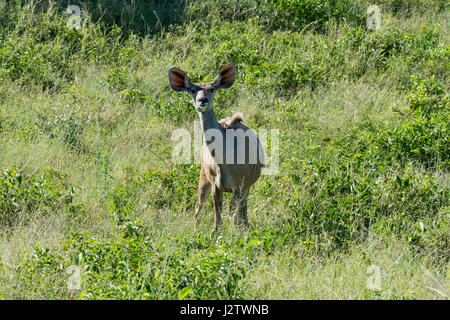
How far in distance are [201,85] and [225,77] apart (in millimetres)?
406

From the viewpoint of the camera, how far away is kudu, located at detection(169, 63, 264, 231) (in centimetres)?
679

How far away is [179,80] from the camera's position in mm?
7258

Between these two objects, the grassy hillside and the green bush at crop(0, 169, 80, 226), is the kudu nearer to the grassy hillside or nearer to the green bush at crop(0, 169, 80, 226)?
the grassy hillside

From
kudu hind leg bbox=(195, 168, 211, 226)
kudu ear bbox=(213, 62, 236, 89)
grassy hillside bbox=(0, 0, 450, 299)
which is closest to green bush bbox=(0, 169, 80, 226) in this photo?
grassy hillside bbox=(0, 0, 450, 299)

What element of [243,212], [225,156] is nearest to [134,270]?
[243,212]

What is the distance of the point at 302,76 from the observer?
10477mm

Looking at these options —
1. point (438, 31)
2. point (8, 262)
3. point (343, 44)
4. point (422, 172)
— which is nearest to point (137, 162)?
point (8, 262)

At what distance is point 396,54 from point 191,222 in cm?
582

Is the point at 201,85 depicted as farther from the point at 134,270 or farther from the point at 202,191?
the point at 134,270

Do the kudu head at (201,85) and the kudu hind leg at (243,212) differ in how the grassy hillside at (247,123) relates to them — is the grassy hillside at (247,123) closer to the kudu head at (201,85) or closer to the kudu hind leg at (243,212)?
the kudu hind leg at (243,212)

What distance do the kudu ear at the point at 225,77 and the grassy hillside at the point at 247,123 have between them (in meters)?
1.08

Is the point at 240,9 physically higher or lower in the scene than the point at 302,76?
higher

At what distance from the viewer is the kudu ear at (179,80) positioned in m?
7.14
